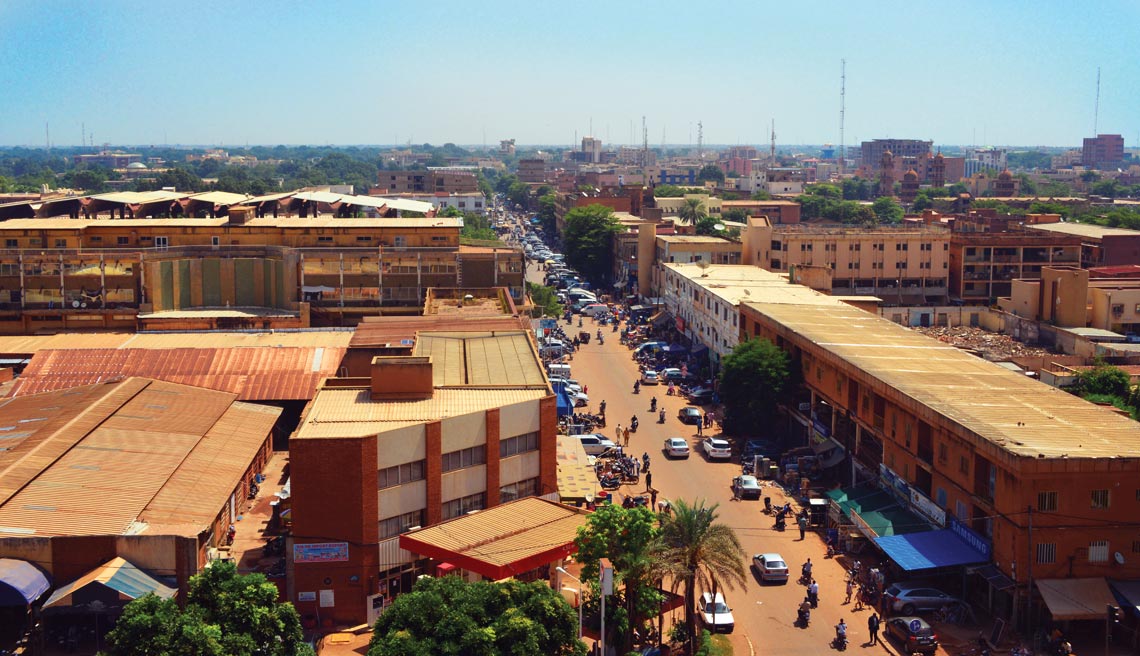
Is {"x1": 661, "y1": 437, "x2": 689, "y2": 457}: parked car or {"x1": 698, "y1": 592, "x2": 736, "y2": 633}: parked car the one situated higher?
{"x1": 661, "y1": 437, "x2": 689, "y2": 457}: parked car

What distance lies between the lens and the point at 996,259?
226 feet

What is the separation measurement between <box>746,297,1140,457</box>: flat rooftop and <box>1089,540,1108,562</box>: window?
2.01m

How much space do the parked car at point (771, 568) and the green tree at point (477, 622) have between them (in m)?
8.99

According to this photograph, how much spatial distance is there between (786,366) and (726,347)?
33.9 feet

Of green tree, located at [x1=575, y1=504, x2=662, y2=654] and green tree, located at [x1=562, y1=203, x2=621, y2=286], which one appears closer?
green tree, located at [x1=575, y1=504, x2=662, y2=654]

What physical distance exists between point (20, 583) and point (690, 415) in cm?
2809

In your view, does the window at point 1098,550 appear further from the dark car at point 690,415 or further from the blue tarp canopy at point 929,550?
the dark car at point 690,415

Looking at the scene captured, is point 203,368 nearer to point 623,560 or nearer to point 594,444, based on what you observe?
point 594,444

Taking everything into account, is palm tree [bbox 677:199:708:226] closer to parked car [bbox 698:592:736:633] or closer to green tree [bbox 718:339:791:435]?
green tree [bbox 718:339:791:435]

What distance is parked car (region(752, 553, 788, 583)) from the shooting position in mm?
29438

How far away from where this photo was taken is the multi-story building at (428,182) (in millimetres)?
162500

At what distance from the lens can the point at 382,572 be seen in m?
25.7

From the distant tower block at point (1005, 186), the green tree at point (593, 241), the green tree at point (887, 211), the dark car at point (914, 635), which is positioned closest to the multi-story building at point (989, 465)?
the dark car at point (914, 635)

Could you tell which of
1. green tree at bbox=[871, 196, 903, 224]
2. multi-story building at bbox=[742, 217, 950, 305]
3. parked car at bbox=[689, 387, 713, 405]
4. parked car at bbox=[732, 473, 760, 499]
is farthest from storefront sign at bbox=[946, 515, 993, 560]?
green tree at bbox=[871, 196, 903, 224]
